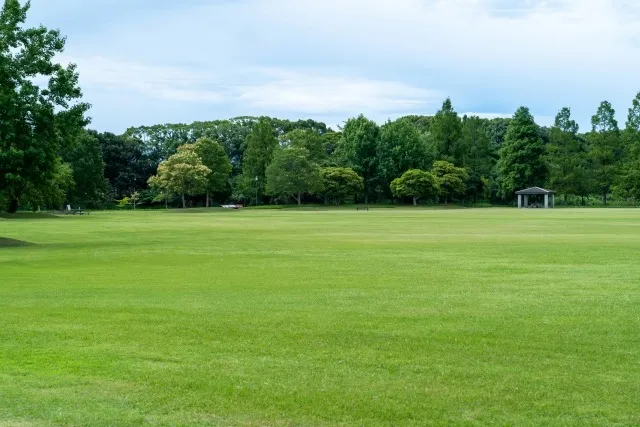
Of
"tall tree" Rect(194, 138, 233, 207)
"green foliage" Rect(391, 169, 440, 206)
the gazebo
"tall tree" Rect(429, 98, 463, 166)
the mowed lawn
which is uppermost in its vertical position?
"tall tree" Rect(429, 98, 463, 166)

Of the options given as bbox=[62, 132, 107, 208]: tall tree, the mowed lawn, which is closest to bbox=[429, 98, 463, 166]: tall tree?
bbox=[62, 132, 107, 208]: tall tree

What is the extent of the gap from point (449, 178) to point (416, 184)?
6813mm

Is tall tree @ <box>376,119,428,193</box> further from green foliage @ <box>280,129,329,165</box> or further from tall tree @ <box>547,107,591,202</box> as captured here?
tall tree @ <box>547,107,591,202</box>

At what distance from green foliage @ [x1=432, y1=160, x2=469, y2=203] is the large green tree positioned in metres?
93.1

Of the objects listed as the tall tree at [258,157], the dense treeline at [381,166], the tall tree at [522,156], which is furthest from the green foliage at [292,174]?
the tall tree at [522,156]

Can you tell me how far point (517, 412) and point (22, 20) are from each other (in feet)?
111

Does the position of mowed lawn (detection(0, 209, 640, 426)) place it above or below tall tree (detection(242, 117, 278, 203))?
below

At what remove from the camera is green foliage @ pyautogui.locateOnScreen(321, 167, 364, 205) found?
12156 cm

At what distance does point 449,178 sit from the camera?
12362 cm

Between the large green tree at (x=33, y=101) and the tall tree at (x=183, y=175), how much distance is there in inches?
3038

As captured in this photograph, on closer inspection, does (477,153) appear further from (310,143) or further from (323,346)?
(323,346)

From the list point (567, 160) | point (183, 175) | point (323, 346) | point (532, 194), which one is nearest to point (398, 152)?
point (532, 194)

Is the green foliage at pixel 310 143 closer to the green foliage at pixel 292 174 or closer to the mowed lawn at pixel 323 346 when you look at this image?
the green foliage at pixel 292 174

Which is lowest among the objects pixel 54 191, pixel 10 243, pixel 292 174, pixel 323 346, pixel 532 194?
pixel 10 243
